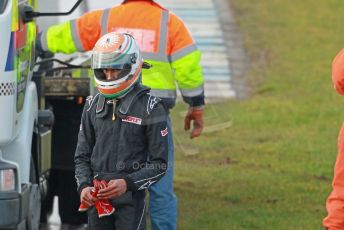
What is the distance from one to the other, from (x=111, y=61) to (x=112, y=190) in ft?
2.51

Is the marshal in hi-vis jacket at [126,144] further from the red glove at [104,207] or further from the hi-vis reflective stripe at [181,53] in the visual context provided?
the hi-vis reflective stripe at [181,53]

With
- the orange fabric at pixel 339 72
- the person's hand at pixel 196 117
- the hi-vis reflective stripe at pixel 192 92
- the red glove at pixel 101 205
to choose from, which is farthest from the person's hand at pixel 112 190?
the person's hand at pixel 196 117

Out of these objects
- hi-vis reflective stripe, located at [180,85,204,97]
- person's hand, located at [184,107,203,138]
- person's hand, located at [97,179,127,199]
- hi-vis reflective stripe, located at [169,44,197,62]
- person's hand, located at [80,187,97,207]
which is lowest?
person's hand, located at [184,107,203,138]

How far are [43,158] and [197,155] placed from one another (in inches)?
183

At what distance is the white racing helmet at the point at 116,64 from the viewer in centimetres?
642

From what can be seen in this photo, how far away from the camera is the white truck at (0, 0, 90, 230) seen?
24.1 ft

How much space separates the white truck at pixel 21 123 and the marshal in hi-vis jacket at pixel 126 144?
40.4 inches

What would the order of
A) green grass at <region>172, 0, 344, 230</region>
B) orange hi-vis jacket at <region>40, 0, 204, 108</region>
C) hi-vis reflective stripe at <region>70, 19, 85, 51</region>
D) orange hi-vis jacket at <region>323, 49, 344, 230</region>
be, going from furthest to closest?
green grass at <region>172, 0, 344, 230</region> < hi-vis reflective stripe at <region>70, 19, 85, 51</region> < orange hi-vis jacket at <region>40, 0, 204, 108</region> < orange hi-vis jacket at <region>323, 49, 344, 230</region>

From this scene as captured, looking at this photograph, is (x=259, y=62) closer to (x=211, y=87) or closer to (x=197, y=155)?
(x=211, y=87)

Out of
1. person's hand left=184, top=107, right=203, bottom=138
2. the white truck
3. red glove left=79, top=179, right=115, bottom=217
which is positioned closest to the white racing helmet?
red glove left=79, top=179, right=115, bottom=217

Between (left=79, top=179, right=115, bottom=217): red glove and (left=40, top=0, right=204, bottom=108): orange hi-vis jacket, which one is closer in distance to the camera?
(left=79, top=179, right=115, bottom=217): red glove

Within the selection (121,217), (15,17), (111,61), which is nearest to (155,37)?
(15,17)

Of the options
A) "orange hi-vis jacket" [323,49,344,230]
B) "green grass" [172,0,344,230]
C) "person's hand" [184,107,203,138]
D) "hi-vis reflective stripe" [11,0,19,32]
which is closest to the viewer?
"orange hi-vis jacket" [323,49,344,230]

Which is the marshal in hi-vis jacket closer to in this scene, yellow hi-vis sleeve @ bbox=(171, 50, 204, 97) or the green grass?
yellow hi-vis sleeve @ bbox=(171, 50, 204, 97)
